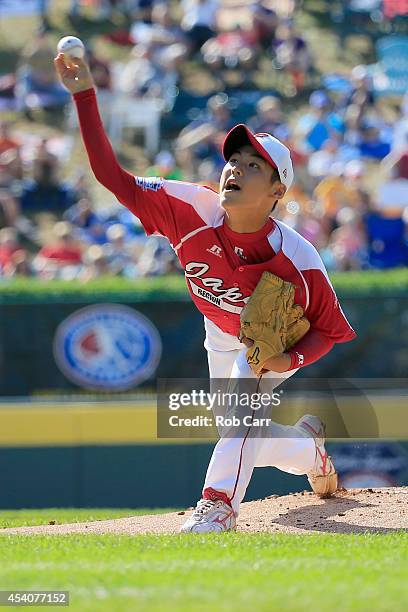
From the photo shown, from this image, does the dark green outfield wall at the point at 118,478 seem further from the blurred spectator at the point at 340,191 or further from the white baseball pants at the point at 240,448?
the blurred spectator at the point at 340,191

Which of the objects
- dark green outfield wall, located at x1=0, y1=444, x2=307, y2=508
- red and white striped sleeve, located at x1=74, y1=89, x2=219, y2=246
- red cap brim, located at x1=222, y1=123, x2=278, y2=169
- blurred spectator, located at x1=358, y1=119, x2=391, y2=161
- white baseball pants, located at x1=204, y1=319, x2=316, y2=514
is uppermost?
red cap brim, located at x1=222, y1=123, x2=278, y2=169

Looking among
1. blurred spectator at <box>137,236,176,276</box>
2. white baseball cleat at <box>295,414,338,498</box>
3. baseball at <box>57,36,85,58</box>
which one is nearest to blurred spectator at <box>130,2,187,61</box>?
blurred spectator at <box>137,236,176,276</box>

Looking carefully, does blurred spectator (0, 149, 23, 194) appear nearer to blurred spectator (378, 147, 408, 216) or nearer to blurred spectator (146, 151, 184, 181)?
blurred spectator (146, 151, 184, 181)

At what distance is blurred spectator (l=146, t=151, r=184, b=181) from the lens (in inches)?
568

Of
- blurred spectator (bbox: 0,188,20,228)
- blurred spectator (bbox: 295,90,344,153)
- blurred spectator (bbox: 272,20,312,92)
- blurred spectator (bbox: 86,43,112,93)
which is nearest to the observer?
blurred spectator (bbox: 0,188,20,228)

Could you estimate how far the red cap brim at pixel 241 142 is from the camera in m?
5.99

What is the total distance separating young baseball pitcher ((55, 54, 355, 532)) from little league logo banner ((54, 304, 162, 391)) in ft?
13.5

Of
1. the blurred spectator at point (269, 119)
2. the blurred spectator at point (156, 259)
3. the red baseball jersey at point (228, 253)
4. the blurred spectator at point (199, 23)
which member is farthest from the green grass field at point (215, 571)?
the blurred spectator at point (199, 23)

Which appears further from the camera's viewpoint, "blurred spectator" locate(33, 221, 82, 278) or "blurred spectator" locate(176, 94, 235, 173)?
"blurred spectator" locate(176, 94, 235, 173)

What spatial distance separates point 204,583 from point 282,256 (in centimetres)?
227

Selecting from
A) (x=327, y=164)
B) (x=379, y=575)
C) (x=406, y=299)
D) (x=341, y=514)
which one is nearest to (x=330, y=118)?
(x=327, y=164)

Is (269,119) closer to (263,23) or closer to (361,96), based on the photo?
(361,96)

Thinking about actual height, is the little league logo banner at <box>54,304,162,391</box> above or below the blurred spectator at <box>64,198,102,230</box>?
below

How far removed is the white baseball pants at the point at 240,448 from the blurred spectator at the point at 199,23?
1115 cm
